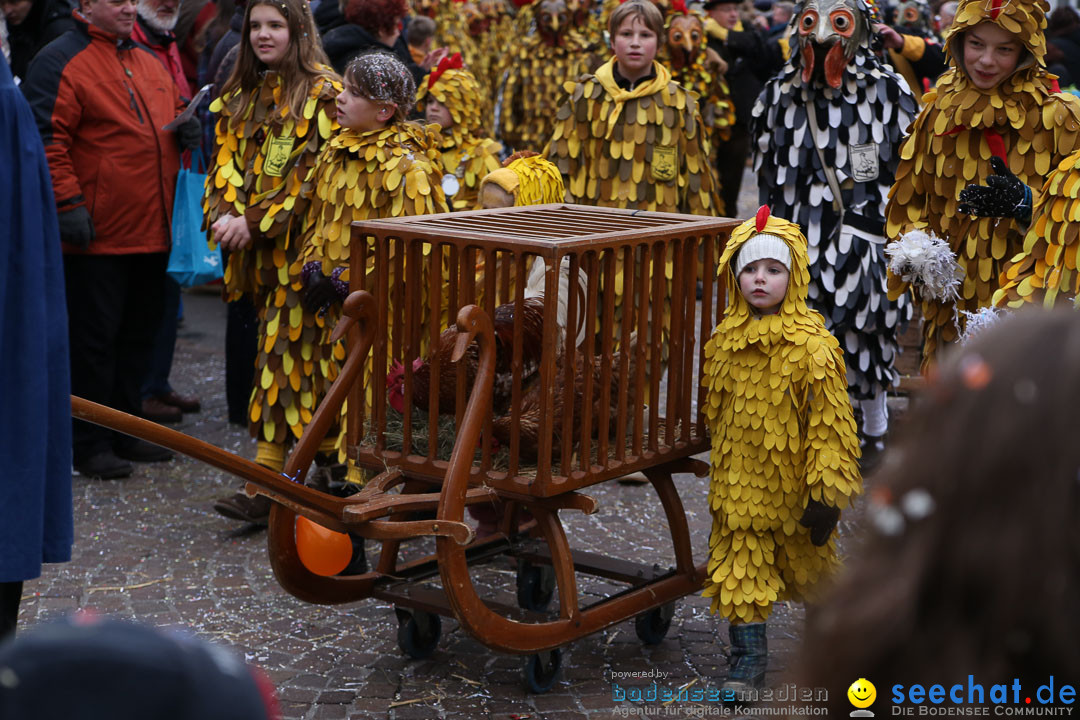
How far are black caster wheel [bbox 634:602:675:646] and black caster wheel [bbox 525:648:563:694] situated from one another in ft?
1.25

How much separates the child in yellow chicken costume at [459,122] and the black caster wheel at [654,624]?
9.24ft

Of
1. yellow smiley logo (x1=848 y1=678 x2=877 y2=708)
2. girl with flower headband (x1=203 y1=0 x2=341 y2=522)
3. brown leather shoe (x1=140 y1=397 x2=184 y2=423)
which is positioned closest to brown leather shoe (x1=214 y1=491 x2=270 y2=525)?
girl with flower headband (x1=203 y1=0 x2=341 y2=522)

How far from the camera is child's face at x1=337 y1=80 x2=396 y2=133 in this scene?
4.84 metres

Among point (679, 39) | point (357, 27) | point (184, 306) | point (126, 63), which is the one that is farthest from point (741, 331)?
point (184, 306)

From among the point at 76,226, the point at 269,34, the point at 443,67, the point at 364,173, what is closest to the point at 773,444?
the point at 364,173

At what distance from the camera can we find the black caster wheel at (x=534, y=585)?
4559mm

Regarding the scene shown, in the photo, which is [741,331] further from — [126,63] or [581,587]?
[126,63]

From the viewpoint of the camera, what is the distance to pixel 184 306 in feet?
32.7

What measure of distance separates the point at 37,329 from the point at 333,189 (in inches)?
81.7

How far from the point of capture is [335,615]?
4555 millimetres

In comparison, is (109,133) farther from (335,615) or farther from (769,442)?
(769,442)

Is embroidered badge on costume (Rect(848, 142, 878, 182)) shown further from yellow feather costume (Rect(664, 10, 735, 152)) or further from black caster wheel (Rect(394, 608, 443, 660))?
yellow feather costume (Rect(664, 10, 735, 152))

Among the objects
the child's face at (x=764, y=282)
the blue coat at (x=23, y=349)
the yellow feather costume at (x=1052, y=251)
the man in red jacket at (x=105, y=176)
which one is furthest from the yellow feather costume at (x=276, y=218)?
the yellow feather costume at (x=1052, y=251)

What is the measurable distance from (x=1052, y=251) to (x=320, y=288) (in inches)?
98.4
